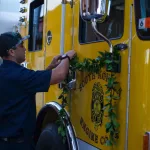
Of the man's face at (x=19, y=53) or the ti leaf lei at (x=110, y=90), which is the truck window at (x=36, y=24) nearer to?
the man's face at (x=19, y=53)

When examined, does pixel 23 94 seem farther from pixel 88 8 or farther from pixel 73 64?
pixel 88 8

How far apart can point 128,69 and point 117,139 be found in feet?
1.63

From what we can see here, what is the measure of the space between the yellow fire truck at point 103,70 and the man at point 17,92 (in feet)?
0.90

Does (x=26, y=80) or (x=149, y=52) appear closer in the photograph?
(x=149, y=52)

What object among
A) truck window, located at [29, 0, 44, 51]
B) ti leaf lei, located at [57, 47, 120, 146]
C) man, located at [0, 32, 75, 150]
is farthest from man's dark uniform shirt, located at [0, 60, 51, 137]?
truck window, located at [29, 0, 44, 51]

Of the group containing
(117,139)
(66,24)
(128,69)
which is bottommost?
(117,139)

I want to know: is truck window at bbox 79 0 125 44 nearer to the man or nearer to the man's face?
the man

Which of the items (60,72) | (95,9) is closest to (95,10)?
(95,9)

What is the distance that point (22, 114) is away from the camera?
2.99 meters

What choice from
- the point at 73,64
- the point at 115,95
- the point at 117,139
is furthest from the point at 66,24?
the point at 117,139

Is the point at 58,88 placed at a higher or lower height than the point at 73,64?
lower

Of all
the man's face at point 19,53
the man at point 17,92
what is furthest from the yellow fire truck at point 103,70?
the man's face at point 19,53

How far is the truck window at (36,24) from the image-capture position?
4.29 m

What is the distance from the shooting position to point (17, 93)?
2953 mm
